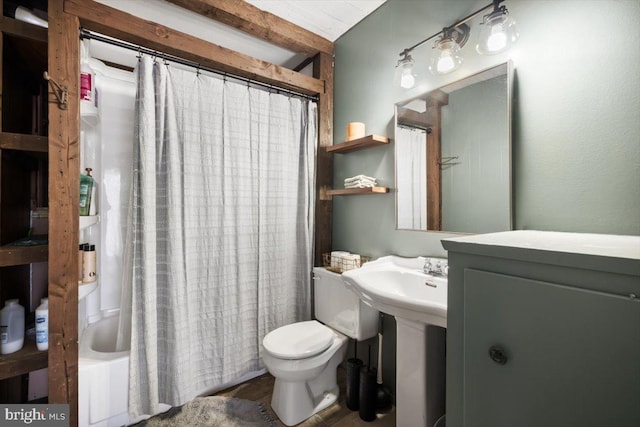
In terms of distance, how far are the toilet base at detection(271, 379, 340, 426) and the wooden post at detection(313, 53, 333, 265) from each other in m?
0.90

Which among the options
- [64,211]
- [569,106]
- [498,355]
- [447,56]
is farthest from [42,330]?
[569,106]

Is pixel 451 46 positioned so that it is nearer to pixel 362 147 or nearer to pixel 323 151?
pixel 362 147

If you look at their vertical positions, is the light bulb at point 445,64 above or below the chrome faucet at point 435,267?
above

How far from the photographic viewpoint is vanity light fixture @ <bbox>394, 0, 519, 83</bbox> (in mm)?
1189

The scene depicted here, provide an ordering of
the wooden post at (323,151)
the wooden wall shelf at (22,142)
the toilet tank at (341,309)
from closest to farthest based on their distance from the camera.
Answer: the wooden wall shelf at (22,142) < the toilet tank at (341,309) < the wooden post at (323,151)

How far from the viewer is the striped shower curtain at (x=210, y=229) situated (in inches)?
61.3

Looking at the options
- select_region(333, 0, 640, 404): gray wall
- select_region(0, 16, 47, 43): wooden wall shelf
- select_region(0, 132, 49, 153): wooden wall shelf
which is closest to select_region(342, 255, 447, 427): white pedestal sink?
select_region(333, 0, 640, 404): gray wall

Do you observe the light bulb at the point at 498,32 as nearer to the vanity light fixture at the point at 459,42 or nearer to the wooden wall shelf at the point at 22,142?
the vanity light fixture at the point at 459,42

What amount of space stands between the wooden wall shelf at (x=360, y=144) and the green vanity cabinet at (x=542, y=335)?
3.76 ft

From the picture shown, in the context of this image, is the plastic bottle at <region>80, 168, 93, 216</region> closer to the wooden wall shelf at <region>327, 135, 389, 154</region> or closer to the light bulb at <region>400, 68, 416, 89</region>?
the wooden wall shelf at <region>327, 135, 389, 154</region>

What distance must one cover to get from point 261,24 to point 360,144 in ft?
3.53

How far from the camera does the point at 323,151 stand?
2.26m

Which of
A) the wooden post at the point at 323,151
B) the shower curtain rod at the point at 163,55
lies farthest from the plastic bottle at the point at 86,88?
the wooden post at the point at 323,151

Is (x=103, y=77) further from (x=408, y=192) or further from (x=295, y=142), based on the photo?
(x=408, y=192)
